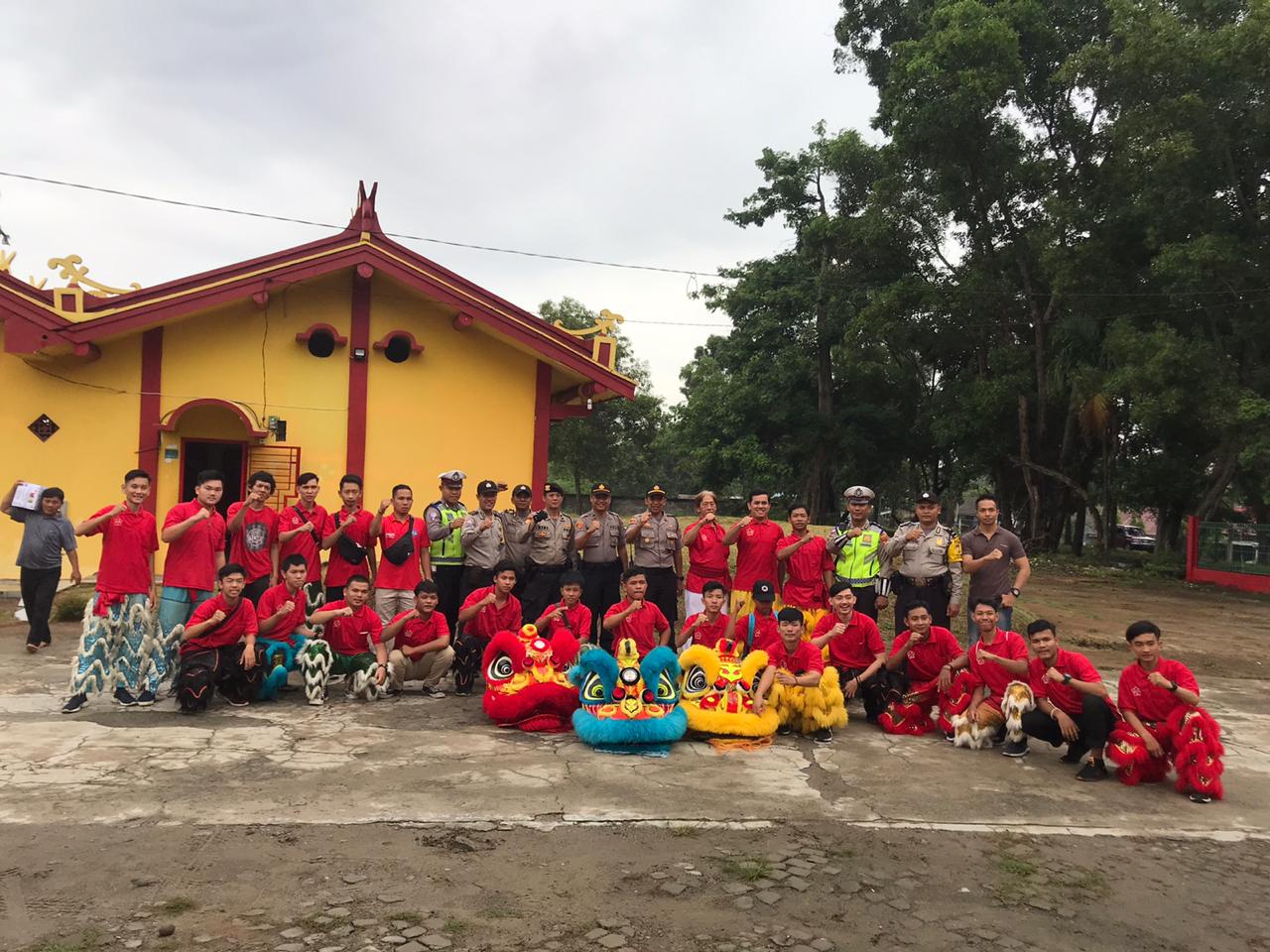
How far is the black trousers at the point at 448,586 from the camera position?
8086mm

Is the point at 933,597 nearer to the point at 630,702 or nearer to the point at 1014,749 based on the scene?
the point at 1014,749

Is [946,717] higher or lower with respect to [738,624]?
lower

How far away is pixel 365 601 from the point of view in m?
7.18

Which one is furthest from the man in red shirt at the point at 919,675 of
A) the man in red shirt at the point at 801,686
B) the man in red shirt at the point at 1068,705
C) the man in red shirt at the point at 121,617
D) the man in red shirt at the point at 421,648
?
the man in red shirt at the point at 121,617

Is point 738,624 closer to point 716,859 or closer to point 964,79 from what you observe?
point 716,859

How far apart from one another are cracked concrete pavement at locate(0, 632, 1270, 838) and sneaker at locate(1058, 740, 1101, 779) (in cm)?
9

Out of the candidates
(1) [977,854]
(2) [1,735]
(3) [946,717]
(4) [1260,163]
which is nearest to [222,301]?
(2) [1,735]

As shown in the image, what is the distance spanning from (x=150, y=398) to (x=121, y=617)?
251 inches

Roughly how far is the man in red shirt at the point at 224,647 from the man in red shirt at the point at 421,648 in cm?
101

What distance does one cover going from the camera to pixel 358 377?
12.7m

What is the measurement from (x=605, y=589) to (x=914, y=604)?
2.65 m

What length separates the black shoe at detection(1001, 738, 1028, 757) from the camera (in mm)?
6051

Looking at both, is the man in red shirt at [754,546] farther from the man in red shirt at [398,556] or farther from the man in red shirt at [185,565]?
the man in red shirt at [185,565]

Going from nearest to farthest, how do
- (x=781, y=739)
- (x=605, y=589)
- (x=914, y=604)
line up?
(x=781, y=739) → (x=914, y=604) → (x=605, y=589)
